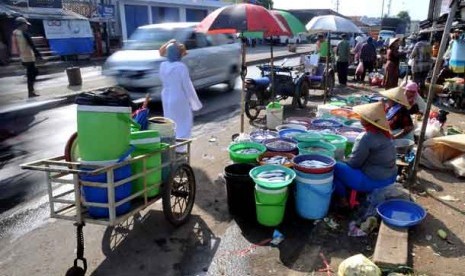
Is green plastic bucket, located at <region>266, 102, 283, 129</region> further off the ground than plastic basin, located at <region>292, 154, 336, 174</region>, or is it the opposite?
plastic basin, located at <region>292, 154, 336, 174</region>

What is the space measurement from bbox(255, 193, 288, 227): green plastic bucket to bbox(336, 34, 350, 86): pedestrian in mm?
11513

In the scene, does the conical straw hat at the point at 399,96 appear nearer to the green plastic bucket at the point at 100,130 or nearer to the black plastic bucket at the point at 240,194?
the black plastic bucket at the point at 240,194

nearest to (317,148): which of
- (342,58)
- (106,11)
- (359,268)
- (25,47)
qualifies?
(359,268)

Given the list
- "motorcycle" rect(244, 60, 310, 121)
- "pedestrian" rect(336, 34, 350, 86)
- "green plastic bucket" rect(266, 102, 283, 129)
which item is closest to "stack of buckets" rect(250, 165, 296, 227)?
"green plastic bucket" rect(266, 102, 283, 129)

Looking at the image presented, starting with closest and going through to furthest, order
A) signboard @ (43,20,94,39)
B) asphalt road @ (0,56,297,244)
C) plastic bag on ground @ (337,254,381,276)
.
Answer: plastic bag on ground @ (337,254,381,276) < asphalt road @ (0,56,297,244) < signboard @ (43,20,94,39)

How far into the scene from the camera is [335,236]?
14.1 ft

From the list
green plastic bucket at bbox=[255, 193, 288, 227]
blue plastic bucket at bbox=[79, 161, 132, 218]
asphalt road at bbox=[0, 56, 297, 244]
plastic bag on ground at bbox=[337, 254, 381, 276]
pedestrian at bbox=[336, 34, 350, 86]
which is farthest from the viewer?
pedestrian at bbox=[336, 34, 350, 86]

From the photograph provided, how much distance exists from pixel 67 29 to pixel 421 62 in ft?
62.8

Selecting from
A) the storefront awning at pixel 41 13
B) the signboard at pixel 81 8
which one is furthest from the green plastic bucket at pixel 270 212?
the signboard at pixel 81 8

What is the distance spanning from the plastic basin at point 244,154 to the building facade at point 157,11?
2683 cm

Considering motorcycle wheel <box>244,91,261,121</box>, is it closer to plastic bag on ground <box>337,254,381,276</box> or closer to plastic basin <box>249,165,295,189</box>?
plastic basin <box>249,165,295,189</box>

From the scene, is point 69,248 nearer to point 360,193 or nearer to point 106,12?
point 360,193

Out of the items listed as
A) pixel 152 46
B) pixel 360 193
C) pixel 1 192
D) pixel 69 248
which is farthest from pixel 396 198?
pixel 152 46

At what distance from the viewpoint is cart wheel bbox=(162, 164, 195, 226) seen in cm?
436
